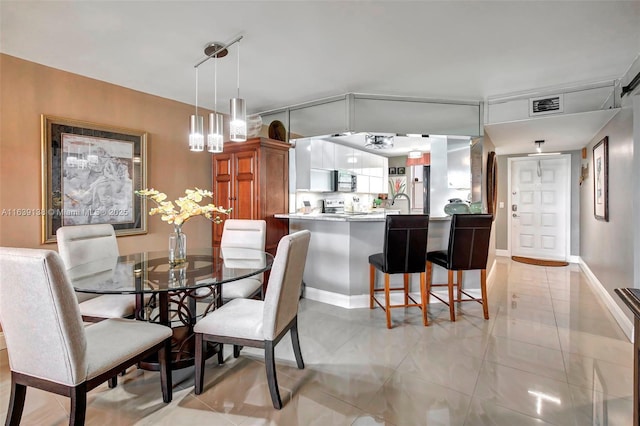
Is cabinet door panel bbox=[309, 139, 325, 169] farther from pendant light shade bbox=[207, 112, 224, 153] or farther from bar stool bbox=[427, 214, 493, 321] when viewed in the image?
bar stool bbox=[427, 214, 493, 321]

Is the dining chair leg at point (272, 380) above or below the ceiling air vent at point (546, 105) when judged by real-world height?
below

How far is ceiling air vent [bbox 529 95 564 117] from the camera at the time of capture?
3383 mm

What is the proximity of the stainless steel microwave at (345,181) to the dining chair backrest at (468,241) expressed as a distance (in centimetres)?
250

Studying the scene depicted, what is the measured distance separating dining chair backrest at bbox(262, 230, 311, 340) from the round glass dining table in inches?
10.1

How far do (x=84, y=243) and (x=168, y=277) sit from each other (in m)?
1.09

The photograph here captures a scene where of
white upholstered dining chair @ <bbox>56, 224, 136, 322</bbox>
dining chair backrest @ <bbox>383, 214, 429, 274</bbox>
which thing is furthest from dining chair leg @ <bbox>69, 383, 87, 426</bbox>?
dining chair backrest @ <bbox>383, 214, 429, 274</bbox>

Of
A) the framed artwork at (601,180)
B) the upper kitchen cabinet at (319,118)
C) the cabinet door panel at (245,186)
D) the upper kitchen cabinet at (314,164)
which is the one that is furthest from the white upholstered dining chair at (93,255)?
the framed artwork at (601,180)

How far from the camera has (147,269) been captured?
214 cm

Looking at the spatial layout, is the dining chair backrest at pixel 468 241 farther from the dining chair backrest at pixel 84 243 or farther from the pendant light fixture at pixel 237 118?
the dining chair backrest at pixel 84 243

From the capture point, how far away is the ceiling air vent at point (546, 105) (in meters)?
3.38

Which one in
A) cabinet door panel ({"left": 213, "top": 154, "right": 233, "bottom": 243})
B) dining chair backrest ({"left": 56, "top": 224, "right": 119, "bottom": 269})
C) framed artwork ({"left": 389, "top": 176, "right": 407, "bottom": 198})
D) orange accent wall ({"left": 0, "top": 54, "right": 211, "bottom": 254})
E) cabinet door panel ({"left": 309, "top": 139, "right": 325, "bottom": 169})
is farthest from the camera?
framed artwork ({"left": 389, "top": 176, "right": 407, "bottom": 198})

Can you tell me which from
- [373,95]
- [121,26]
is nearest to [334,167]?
[373,95]

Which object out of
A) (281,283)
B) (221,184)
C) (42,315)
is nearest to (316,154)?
(221,184)

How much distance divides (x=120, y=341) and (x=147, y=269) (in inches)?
25.2
